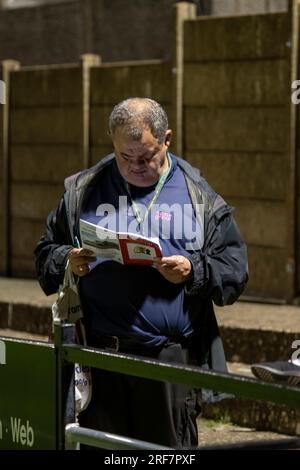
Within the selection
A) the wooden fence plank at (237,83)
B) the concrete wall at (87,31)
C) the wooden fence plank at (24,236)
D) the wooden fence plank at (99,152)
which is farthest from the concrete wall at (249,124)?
the wooden fence plank at (24,236)

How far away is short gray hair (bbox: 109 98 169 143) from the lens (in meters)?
3.91

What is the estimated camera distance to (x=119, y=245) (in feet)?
12.7

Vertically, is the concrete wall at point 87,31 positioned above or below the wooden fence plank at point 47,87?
above

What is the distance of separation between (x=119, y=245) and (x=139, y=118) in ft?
1.43

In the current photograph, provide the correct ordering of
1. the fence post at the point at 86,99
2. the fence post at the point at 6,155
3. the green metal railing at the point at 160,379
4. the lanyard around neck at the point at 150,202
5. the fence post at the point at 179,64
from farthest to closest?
the fence post at the point at 6,155 → the fence post at the point at 86,99 → the fence post at the point at 179,64 → the lanyard around neck at the point at 150,202 → the green metal railing at the point at 160,379

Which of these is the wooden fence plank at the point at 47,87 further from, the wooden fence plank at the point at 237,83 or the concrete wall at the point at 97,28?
the wooden fence plank at the point at 237,83

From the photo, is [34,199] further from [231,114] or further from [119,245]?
[119,245]

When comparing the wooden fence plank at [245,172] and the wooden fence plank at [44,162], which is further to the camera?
the wooden fence plank at [44,162]

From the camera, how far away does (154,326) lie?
4.00 metres

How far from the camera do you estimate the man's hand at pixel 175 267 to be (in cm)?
384

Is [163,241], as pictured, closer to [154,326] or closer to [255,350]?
[154,326]

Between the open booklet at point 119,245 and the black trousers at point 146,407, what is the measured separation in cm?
35

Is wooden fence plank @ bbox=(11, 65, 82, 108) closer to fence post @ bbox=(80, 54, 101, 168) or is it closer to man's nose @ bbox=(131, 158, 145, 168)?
fence post @ bbox=(80, 54, 101, 168)

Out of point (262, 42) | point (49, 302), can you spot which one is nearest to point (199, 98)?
point (262, 42)
